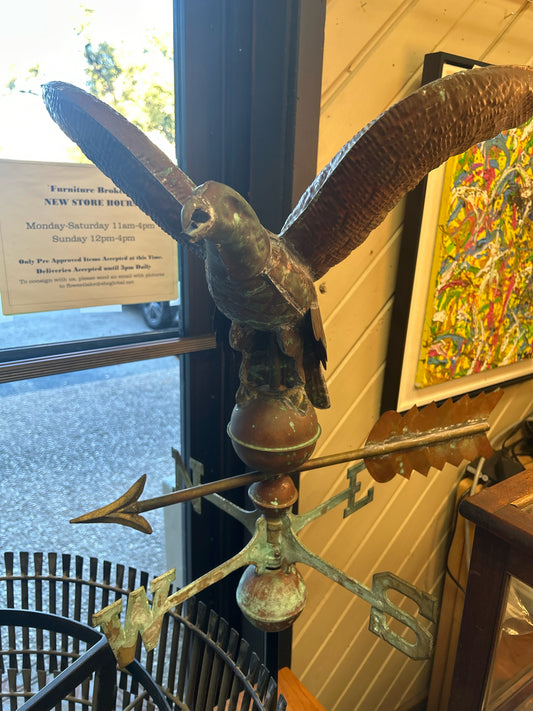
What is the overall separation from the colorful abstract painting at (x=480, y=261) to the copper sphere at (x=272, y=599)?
53 cm

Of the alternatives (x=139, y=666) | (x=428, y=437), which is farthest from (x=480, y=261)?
(x=139, y=666)

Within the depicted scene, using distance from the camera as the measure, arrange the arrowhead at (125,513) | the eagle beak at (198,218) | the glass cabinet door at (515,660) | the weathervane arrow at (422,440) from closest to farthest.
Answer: the eagle beak at (198,218) < the arrowhead at (125,513) < the weathervane arrow at (422,440) < the glass cabinet door at (515,660)

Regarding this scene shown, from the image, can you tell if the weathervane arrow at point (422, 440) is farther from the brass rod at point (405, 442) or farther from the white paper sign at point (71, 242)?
the white paper sign at point (71, 242)

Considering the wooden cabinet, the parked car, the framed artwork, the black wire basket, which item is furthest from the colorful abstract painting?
the black wire basket

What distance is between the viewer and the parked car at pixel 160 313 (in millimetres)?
723

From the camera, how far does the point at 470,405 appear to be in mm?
569

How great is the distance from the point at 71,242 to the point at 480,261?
2.36ft

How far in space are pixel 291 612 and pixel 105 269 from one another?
479mm

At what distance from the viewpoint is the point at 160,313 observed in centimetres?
74

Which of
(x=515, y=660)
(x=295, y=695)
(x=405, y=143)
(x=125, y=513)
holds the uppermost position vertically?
(x=405, y=143)

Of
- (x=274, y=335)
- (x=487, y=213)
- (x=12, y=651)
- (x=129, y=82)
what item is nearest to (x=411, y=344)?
(x=487, y=213)

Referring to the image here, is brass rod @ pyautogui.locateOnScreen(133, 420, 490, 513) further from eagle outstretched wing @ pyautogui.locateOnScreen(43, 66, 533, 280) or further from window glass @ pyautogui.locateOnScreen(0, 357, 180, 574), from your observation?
window glass @ pyautogui.locateOnScreen(0, 357, 180, 574)

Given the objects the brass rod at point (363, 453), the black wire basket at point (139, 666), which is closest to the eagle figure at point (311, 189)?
the brass rod at point (363, 453)

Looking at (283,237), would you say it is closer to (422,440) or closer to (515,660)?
(422,440)
